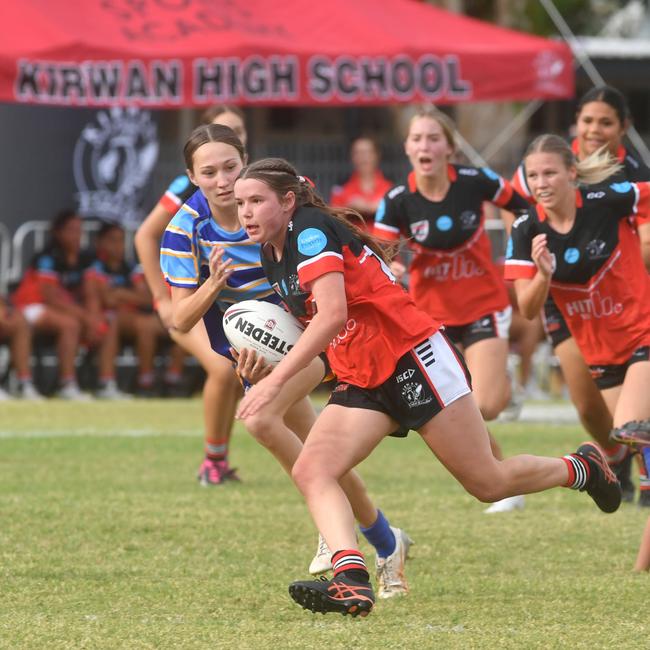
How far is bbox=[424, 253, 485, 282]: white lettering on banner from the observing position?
8570mm

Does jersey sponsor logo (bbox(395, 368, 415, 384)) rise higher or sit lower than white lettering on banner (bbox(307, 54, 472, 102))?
lower

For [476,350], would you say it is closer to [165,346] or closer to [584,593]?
[584,593]

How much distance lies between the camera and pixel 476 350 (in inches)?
333

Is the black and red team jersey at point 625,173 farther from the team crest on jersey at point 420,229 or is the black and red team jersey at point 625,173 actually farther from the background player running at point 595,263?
the team crest on jersey at point 420,229

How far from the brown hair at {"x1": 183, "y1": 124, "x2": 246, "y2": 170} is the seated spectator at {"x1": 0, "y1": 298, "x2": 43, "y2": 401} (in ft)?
27.0

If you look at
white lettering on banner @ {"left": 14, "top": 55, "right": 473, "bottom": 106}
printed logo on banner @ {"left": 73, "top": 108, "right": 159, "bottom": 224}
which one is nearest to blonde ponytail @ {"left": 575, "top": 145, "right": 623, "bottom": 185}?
white lettering on banner @ {"left": 14, "top": 55, "right": 473, "bottom": 106}

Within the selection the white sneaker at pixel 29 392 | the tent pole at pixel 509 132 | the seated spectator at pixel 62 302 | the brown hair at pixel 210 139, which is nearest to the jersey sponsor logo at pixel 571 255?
the brown hair at pixel 210 139

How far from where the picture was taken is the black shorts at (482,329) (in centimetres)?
850

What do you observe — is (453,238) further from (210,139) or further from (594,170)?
(210,139)

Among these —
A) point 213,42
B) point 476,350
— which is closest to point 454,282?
point 476,350

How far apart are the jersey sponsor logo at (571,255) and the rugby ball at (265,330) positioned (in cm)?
189

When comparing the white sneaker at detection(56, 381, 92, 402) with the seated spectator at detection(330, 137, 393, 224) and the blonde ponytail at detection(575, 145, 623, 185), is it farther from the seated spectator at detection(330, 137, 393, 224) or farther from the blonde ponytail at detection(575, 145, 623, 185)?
the blonde ponytail at detection(575, 145, 623, 185)

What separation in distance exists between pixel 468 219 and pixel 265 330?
2.85 metres

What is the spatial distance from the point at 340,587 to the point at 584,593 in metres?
1.27
